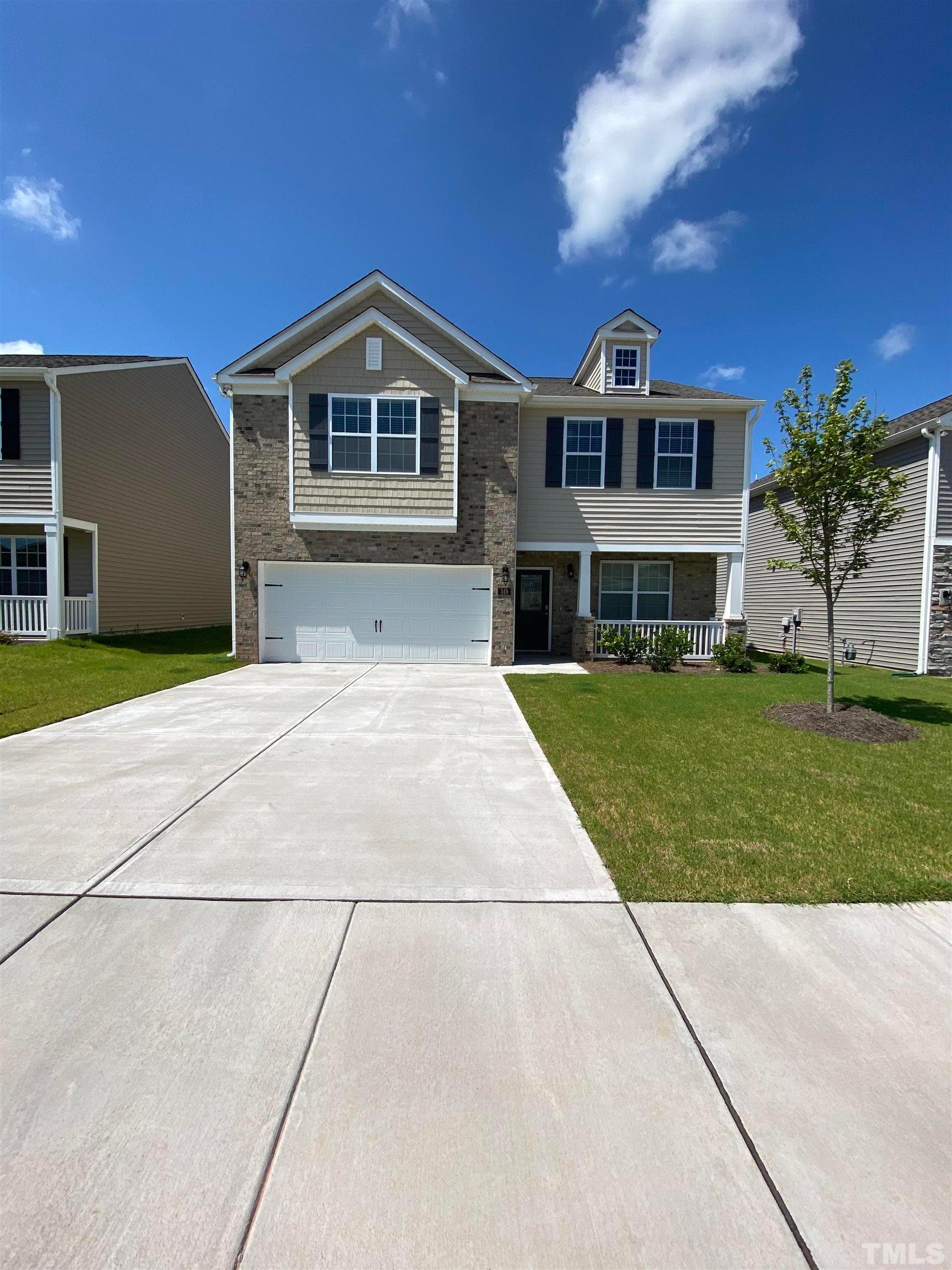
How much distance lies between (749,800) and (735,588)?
394 inches

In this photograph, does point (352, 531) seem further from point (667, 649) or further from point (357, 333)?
point (667, 649)

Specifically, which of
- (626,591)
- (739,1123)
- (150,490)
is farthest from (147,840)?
(150,490)

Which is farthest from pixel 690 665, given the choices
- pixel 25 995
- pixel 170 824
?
pixel 25 995

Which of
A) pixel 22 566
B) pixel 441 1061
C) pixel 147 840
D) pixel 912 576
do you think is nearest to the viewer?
pixel 441 1061

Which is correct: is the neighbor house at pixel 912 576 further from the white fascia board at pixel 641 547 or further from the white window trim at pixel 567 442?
the white window trim at pixel 567 442

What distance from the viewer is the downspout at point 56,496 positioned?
1365 centimetres

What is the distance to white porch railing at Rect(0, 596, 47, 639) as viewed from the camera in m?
13.7

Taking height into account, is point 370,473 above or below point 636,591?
above

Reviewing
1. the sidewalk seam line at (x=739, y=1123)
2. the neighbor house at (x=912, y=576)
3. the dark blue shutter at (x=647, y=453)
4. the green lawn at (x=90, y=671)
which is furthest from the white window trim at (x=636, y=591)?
the sidewalk seam line at (x=739, y=1123)

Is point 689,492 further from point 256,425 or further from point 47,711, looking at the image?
point 47,711

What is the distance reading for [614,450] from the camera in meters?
13.4

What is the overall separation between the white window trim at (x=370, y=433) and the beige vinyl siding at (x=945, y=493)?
10.7 meters

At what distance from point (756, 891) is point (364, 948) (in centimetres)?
205

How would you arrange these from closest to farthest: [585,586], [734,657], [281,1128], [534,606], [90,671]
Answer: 1. [281,1128]
2. [90,671]
3. [734,657]
4. [585,586]
5. [534,606]
